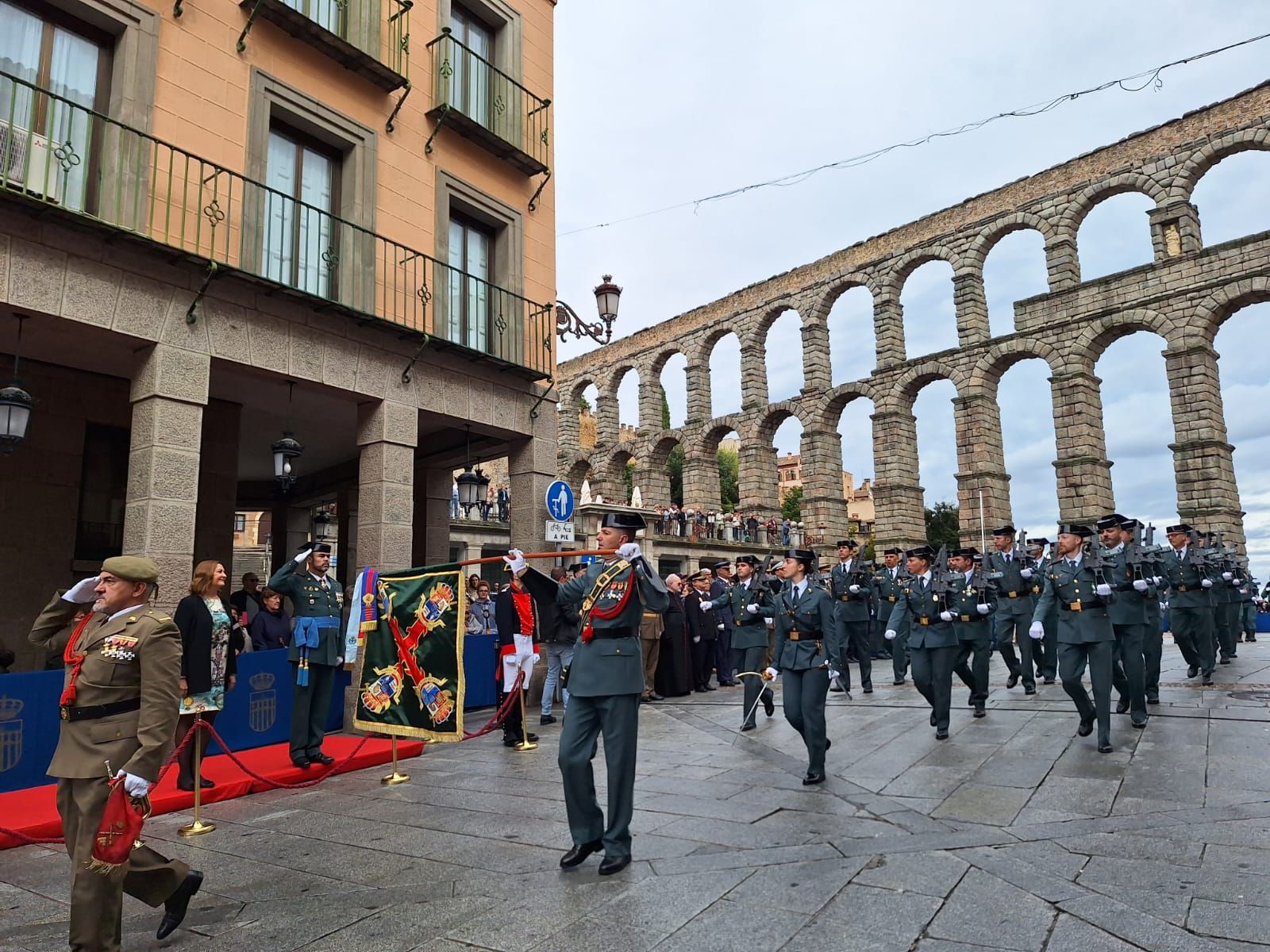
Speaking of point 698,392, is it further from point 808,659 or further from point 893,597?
point 808,659

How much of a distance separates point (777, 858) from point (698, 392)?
119 ft

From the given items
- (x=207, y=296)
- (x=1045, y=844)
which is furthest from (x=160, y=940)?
(x=207, y=296)

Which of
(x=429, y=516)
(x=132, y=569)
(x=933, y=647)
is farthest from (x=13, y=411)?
(x=933, y=647)

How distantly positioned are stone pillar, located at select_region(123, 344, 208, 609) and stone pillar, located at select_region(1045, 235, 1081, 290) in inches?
1162

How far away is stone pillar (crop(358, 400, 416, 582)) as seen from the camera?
10.3 meters

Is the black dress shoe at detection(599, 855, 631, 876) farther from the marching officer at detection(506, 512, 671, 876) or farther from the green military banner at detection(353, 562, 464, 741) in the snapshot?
the green military banner at detection(353, 562, 464, 741)

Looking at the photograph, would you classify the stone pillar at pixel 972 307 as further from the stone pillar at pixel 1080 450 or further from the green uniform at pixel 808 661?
the green uniform at pixel 808 661

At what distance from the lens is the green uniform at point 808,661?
6770 mm

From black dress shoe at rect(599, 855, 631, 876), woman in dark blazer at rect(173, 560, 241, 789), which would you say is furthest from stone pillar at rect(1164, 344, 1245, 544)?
woman in dark blazer at rect(173, 560, 241, 789)

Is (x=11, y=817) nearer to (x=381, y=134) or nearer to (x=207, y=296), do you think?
(x=207, y=296)

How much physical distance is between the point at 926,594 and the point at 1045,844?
4.09m

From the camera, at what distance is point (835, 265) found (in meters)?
36.6

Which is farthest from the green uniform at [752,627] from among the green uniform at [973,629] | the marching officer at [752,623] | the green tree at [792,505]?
the green tree at [792,505]

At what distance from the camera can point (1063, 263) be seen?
97.3 ft
